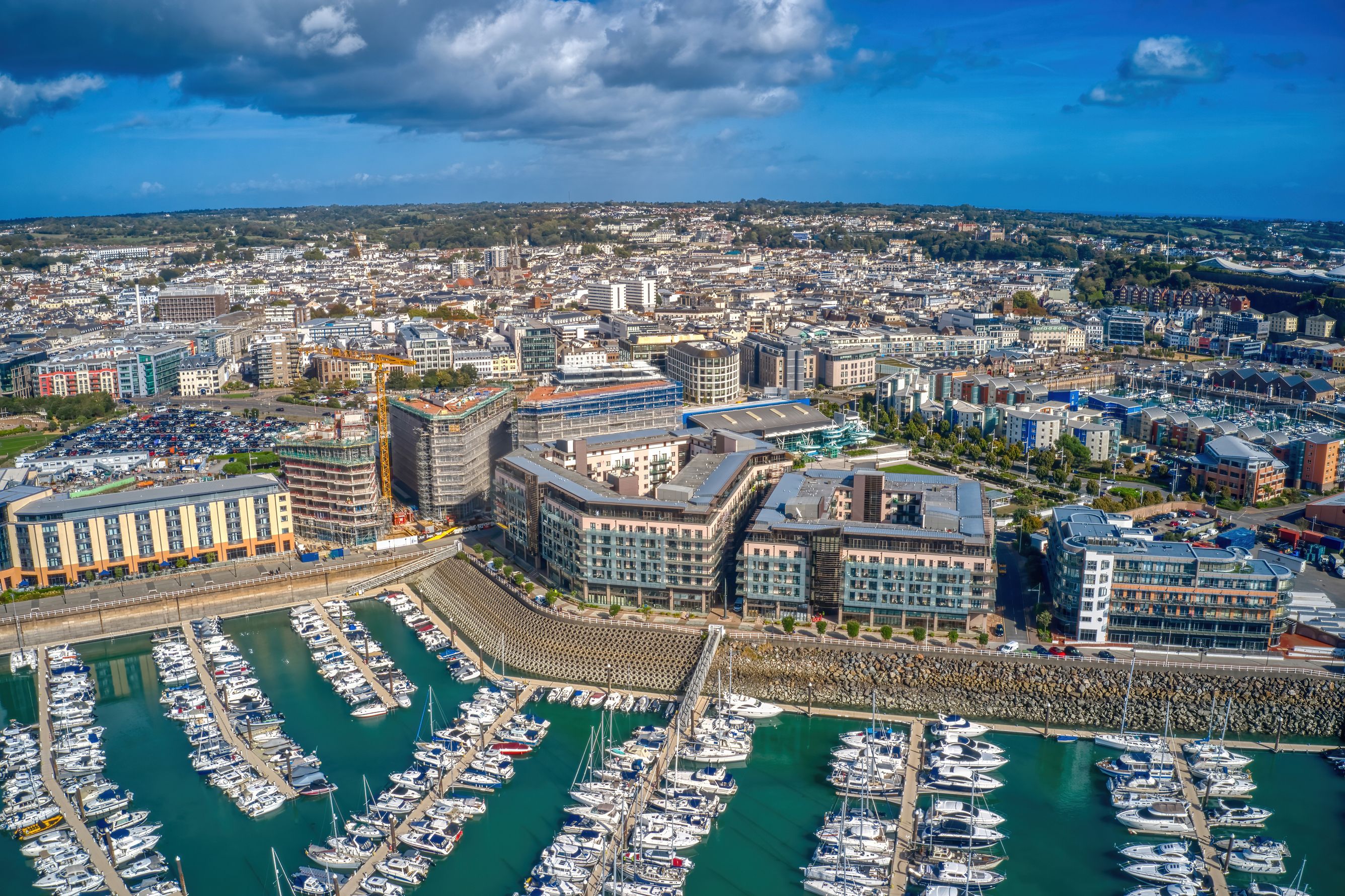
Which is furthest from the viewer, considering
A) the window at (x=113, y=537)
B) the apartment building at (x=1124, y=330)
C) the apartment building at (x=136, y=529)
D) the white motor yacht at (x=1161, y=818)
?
the apartment building at (x=1124, y=330)

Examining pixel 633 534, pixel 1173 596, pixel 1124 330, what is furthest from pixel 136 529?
pixel 1124 330

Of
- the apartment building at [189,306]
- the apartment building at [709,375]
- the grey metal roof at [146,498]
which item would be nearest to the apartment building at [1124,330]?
the apartment building at [709,375]

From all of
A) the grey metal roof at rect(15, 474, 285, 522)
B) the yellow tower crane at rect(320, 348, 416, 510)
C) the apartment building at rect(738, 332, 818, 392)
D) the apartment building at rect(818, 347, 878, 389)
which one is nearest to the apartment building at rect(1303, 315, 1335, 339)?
the apartment building at rect(818, 347, 878, 389)

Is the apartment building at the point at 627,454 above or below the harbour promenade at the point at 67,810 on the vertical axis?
above

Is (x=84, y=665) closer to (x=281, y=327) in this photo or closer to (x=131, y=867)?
(x=131, y=867)

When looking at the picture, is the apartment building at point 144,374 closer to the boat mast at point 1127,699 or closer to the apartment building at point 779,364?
the apartment building at point 779,364

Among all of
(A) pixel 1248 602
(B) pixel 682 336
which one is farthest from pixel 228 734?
(B) pixel 682 336

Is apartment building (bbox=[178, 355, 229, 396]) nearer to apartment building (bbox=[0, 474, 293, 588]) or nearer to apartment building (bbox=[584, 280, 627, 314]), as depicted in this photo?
apartment building (bbox=[0, 474, 293, 588])
